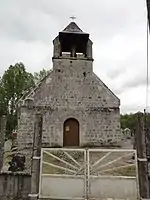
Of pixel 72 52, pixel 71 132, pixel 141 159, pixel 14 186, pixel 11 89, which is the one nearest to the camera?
pixel 141 159

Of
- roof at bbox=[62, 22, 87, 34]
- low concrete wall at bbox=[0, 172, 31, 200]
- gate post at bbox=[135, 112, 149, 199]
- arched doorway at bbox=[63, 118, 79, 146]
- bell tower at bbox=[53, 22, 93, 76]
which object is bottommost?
low concrete wall at bbox=[0, 172, 31, 200]

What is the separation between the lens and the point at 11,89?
106ft

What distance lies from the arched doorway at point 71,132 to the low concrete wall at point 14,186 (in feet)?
36.7

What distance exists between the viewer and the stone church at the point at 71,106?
57.2 ft

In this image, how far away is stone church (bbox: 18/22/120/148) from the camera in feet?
57.2

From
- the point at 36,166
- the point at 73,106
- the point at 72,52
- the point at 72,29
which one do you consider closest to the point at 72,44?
the point at 72,52

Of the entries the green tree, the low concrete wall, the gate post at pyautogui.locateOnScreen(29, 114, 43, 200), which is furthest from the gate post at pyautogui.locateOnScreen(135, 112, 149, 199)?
the green tree

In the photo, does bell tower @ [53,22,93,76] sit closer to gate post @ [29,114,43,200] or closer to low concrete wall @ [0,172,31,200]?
gate post @ [29,114,43,200]

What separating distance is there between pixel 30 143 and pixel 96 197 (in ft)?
36.9

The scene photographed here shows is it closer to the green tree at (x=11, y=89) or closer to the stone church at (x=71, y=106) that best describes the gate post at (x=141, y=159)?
the stone church at (x=71, y=106)

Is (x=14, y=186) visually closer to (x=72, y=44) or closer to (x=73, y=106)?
(x=73, y=106)

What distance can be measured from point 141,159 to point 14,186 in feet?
11.3

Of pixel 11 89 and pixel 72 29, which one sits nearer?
pixel 72 29

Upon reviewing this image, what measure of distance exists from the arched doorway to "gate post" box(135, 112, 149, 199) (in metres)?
11.6
